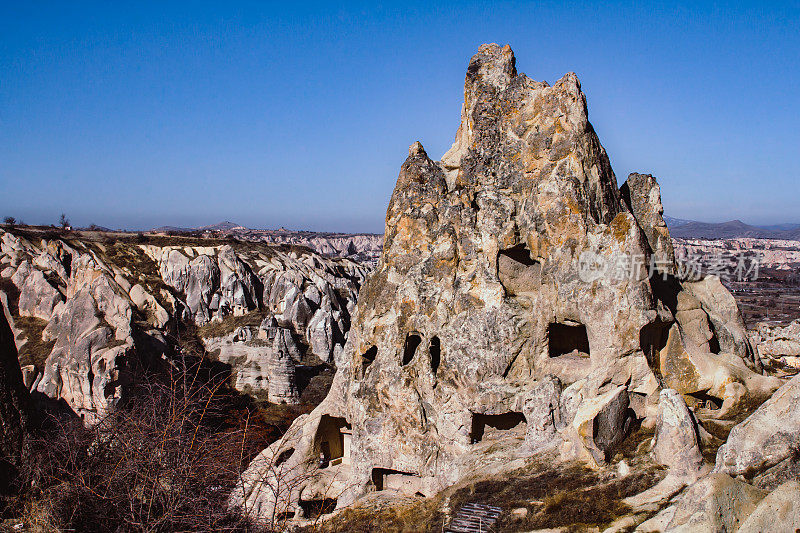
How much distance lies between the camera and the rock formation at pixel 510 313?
28.7 feet

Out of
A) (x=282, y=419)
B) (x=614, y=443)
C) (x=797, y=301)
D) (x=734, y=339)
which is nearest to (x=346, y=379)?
(x=614, y=443)

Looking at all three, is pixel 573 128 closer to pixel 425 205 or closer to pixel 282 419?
pixel 425 205

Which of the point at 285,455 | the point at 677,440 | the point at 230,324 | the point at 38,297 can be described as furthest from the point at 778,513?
the point at 230,324

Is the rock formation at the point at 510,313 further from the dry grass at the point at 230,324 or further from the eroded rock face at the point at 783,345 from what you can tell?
the dry grass at the point at 230,324

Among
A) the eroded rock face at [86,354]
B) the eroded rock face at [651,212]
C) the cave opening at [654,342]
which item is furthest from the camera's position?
the eroded rock face at [86,354]

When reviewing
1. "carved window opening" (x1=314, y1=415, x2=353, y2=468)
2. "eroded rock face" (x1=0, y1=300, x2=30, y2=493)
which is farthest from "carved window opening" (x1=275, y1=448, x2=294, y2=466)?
"eroded rock face" (x1=0, y1=300, x2=30, y2=493)

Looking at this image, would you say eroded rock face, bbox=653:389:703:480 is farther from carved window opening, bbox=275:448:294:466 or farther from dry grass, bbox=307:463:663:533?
carved window opening, bbox=275:448:294:466

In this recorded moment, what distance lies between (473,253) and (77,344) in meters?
21.9

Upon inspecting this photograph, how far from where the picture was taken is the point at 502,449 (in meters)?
9.30

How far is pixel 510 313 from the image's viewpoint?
9.95 metres

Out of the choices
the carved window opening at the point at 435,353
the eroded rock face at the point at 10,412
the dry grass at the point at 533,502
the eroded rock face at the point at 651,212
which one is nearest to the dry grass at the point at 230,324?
the carved window opening at the point at 435,353

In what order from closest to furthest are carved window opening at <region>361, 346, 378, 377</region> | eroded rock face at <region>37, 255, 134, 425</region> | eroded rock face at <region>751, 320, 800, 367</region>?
carved window opening at <region>361, 346, 378, 377</region> → eroded rock face at <region>751, 320, 800, 367</region> → eroded rock face at <region>37, 255, 134, 425</region>

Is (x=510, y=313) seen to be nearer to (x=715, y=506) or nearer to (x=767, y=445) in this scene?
(x=767, y=445)

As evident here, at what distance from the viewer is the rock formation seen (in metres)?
8.75
